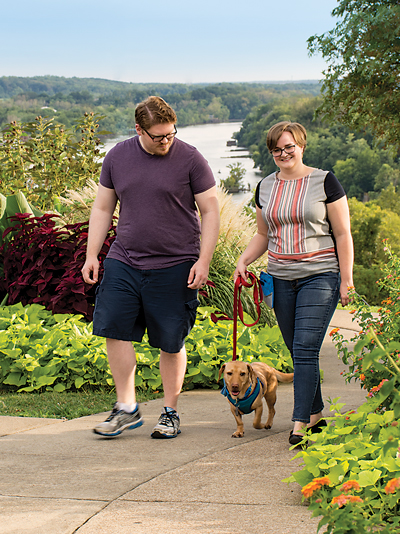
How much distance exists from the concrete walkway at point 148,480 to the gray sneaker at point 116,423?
0.05m

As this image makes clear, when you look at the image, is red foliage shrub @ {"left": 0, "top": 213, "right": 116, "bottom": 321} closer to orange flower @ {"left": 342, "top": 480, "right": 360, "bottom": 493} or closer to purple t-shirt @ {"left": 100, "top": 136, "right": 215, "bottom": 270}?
purple t-shirt @ {"left": 100, "top": 136, "right": 215, "bottom": 270}

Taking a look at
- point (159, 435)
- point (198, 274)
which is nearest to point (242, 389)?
point (159, 435)

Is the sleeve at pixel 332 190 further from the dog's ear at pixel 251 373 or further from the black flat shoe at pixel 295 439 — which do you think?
the black flat shoe at pixel 295 439

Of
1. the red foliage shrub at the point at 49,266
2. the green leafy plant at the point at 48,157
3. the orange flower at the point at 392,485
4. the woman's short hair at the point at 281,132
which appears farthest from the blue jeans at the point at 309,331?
the green leafy plant at the point at 48,157

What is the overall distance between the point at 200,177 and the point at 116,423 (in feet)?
4.70

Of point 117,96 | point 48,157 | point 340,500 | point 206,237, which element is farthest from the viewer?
point 117,96

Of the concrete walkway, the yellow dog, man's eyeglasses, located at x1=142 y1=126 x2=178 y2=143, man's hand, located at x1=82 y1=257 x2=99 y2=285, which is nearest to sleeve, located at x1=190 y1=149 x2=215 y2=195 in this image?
man's eyeglasses, located at x1=142 y1=126 x2=178 y2=143

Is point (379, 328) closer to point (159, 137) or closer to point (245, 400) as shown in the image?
point (245, 400)

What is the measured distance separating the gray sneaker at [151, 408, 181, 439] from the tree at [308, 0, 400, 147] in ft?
50.9

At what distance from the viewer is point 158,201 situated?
10.1 ft

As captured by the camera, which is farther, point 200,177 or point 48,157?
point 48,157

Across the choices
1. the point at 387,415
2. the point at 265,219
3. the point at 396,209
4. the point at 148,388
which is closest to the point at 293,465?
the point at 387,415

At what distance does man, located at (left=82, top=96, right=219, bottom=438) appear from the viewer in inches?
122

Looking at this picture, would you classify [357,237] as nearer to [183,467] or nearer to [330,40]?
[330,40]
